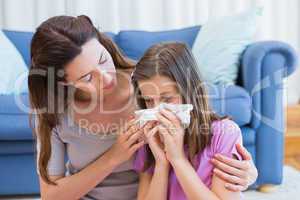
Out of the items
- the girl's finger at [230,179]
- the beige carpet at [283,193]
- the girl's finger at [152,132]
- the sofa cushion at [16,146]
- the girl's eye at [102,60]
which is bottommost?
the beige carpet at [283,193]

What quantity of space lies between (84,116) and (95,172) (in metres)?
0.17

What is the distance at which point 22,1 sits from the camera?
2.95m

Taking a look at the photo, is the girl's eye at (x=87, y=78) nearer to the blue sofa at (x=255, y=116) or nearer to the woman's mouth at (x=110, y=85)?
the woman's mouth at (x=110, y=85)

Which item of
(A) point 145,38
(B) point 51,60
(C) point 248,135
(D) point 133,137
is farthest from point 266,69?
(B) point 51,60

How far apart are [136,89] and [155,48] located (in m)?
0.12

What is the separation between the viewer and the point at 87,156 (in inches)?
47.7

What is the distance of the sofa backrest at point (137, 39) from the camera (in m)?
2.54

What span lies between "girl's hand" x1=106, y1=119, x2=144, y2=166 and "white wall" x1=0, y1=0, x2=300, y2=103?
1781mm

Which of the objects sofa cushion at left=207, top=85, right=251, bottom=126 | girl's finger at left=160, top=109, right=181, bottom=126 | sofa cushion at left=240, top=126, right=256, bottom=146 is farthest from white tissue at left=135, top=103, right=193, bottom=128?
sofa cushion at left=240, top=126, right=256, bottom=146

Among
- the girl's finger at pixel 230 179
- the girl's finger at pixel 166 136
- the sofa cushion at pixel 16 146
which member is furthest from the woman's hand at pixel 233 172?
the sofa cushion at pixel 16 146

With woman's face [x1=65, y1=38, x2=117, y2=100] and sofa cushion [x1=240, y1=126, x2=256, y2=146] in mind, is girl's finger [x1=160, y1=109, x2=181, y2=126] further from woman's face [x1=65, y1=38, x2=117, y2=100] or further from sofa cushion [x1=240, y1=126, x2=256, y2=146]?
sofa cushion [x1=240, y1=126, x2=256, y2=146]

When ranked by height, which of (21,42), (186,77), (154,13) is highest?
(154,13)

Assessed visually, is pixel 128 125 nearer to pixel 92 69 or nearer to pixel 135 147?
pixel 135 147

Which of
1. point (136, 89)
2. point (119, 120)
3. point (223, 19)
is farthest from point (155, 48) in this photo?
point (223, 19)
